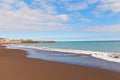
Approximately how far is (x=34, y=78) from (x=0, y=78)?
4.94 feet

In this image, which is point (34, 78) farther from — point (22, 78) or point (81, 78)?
point (81, 78)

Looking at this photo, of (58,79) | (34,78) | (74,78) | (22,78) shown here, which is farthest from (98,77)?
(22,78)

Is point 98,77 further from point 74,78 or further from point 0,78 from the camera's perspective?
point 0,78

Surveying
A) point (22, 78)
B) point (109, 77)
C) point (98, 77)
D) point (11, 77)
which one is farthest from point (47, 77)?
point (109, 77)

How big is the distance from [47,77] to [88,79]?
6.23ft

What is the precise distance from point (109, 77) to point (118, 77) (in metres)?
0.41

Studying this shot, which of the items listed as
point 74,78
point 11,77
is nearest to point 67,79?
point 74,78

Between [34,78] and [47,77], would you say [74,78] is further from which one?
[34,78]

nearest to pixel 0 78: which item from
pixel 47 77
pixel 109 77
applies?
pixel 47 77

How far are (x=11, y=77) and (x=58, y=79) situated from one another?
218 cm

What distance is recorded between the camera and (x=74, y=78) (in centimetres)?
797

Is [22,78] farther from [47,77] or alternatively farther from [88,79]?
[88,79]

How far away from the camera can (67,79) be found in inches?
308

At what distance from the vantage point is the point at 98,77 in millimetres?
8227
